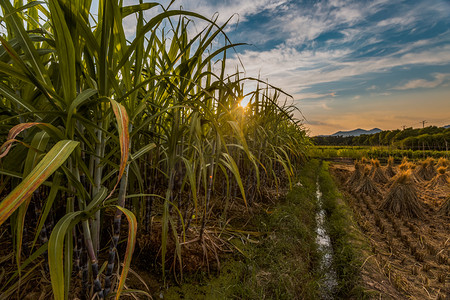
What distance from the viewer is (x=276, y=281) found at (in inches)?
53.5

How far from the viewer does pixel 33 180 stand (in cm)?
34

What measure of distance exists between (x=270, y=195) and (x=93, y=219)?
2401 mm

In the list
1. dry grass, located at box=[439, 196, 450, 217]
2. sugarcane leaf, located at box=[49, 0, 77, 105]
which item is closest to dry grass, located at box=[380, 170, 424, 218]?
dry grass, located at box=[439, 196, 450, 217]

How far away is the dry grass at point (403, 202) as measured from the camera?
145 inches

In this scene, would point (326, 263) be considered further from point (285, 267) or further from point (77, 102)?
point (77, 102)

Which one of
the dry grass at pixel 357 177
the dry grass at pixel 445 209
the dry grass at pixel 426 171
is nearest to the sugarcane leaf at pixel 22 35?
the dry grass at pixel 445 209

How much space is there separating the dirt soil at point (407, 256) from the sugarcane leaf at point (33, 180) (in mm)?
1850

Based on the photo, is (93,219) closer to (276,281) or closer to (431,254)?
(276,281)

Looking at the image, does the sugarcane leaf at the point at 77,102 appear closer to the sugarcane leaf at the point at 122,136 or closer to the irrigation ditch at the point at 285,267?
the sugarcane leaf at the point at 122,136

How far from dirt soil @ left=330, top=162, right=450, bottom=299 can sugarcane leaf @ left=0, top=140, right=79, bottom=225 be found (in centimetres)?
185

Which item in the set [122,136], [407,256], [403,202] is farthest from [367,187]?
[122,136]

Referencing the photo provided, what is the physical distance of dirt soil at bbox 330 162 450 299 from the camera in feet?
5.32

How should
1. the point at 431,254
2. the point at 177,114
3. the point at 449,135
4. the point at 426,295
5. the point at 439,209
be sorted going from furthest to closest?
the point at 449,135
the point at 439,209
the point at 431,254
the point at 426,295
the point at 177,114

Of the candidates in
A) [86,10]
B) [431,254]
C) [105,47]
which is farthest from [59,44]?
[431,254]
